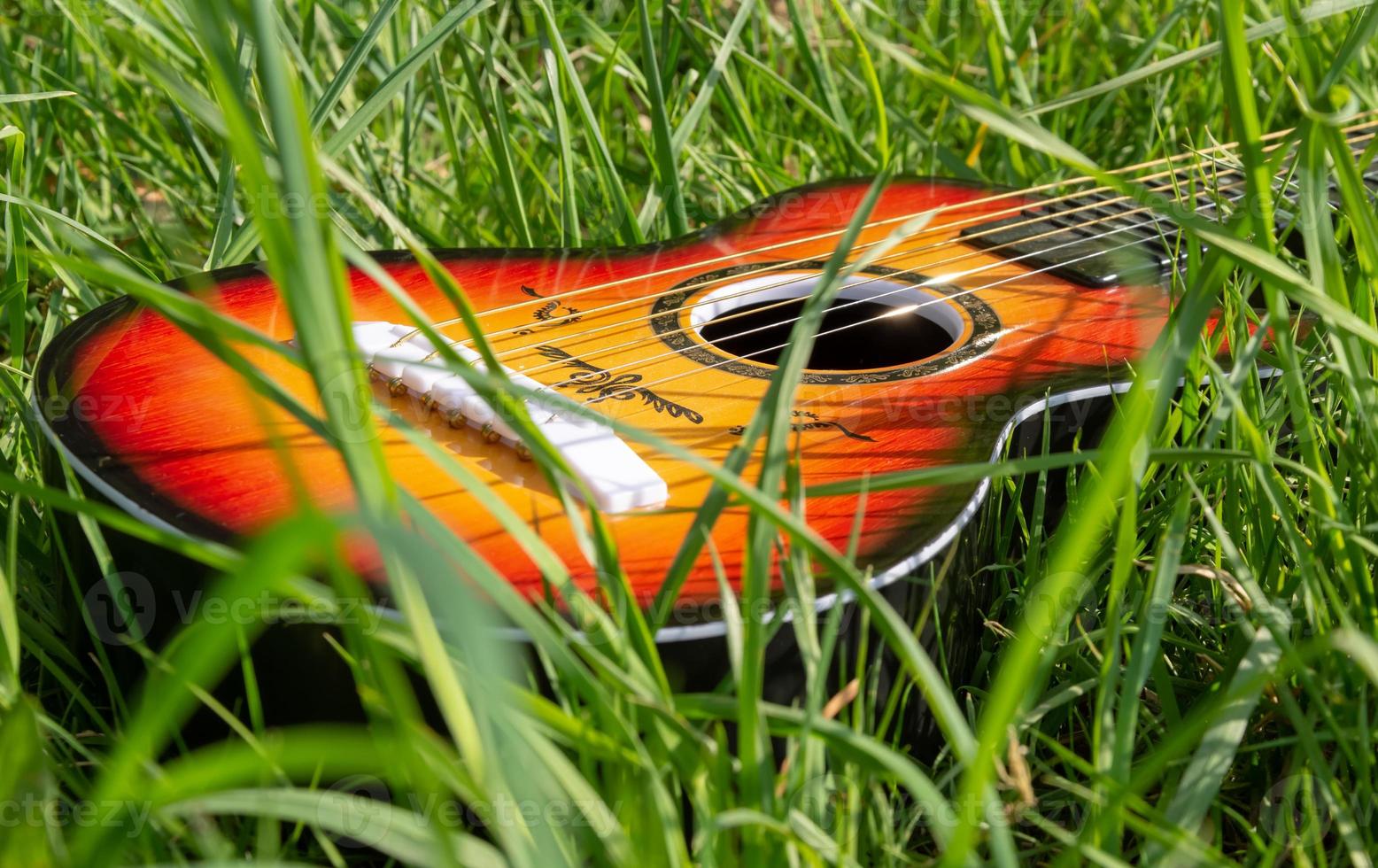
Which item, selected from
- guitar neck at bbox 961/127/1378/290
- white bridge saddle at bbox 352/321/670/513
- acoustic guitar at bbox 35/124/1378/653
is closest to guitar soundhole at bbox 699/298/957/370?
acoustic guitar at bbox 35/124/1378/653

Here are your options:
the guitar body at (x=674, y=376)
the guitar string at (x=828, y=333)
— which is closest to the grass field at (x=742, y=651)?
the guitar body at (x=674, y=376)

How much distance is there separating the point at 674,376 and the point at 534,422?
0.71 feet

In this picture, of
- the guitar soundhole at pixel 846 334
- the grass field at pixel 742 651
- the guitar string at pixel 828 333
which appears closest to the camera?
the grass field at pixel 742 651

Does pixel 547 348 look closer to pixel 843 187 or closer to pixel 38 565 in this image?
pixel 38 565

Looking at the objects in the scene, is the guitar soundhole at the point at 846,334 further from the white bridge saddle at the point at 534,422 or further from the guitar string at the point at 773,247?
the white bridge saddle at the point at 534,422

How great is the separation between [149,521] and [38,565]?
0.33 m

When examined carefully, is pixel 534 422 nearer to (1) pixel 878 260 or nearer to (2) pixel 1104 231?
(1) pixel 878 260

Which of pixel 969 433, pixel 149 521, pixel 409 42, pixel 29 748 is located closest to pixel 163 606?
pixel 149 521

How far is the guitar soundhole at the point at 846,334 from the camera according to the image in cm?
116

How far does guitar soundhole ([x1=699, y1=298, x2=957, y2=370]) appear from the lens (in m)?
1.16

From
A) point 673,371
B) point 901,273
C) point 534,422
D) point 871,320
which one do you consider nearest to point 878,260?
point 901,273

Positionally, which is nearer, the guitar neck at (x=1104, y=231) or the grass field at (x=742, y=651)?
the grass field at (x=742, y=651)

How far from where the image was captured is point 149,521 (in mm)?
736

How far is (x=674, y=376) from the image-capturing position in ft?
3.28
